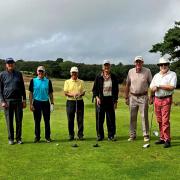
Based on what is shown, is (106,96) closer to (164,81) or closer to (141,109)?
(141,109)

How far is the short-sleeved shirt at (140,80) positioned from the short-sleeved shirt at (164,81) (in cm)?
58

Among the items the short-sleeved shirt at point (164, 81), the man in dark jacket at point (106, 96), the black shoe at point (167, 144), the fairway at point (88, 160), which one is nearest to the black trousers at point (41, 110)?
the fairway at point (88, 160)

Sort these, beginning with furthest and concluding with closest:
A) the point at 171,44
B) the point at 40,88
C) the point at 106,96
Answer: the point at 171,44
the point at 106,96
the point at 40,88

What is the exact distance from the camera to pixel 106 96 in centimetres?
1369

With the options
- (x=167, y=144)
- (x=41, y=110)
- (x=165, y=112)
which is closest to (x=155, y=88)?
(x=165, y=112)

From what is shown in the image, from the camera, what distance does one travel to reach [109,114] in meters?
13.9

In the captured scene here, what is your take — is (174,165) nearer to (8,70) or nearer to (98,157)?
(98,157)

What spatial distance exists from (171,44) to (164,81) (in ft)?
120

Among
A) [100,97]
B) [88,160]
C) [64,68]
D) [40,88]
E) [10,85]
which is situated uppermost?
[64,68]

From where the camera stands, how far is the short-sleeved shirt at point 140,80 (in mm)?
13070

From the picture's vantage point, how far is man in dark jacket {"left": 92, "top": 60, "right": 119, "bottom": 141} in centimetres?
1355

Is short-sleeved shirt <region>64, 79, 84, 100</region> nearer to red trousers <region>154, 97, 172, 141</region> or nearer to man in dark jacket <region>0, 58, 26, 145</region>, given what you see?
man in dark jacket <region>0, 58, 26, 145</region>

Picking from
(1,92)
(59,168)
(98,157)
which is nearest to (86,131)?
(1,92)

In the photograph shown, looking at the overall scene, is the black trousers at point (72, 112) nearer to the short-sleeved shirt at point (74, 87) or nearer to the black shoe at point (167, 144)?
the short-sleeved shirt at point (74, 87)
